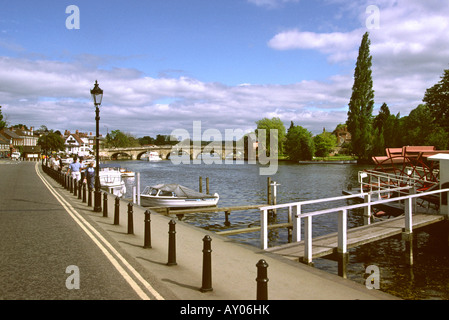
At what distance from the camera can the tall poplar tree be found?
82.7 metres

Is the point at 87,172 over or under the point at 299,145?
under

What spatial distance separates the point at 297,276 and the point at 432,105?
188 feet

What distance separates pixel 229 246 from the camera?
10375 mm

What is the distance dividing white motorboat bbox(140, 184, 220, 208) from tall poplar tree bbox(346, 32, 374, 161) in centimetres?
6612

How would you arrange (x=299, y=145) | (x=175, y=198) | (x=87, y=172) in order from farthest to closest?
(x=299, y=145), (x=175, y=198), (x=87, y=172)

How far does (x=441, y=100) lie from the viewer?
173 ft

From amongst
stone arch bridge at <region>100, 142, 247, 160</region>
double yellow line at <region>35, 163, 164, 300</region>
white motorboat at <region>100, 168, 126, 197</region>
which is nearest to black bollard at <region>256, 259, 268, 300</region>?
double yellow line at <region>35, 163, 164, 300</region>

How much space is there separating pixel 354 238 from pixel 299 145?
10003 cm

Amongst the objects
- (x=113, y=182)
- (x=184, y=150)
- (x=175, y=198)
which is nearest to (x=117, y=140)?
(x=184, y=150)

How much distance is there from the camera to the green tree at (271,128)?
11519 centimetres

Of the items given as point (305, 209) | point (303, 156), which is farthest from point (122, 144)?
point (305, 209)

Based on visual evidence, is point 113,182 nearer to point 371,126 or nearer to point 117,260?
point 117,260

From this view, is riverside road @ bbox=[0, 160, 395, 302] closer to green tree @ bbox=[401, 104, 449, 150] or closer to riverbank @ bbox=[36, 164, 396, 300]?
riverbank @ bbox=[36, 164, 396, 300]
